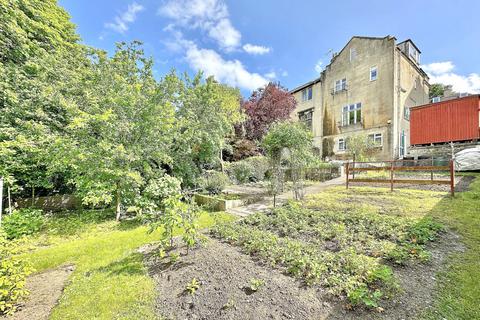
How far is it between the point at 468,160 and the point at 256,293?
14.5 metres

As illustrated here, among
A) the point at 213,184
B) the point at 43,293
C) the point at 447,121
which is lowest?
the point at 43,293

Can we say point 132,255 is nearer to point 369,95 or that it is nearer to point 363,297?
point 363,297

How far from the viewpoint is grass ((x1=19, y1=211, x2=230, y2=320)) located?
242 centimetres

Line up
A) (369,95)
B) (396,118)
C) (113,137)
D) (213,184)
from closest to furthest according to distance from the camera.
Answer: (113,137) → (213,184) → (396,118) → (369,95)

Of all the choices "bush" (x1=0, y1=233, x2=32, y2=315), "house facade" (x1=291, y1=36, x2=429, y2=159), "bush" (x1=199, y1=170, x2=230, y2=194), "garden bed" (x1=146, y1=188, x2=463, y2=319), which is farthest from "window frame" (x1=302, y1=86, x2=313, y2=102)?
"bush" (x1=0, y1=233, x2=32, y2=315)

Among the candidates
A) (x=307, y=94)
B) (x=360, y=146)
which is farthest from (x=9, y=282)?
(x=307, y=94)

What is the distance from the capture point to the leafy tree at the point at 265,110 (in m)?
16.3

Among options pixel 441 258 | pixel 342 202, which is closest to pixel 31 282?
pixel 441 258

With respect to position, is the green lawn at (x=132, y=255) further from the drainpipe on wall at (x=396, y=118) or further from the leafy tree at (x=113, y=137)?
the drainpipe on wall at (x=396, y=118)

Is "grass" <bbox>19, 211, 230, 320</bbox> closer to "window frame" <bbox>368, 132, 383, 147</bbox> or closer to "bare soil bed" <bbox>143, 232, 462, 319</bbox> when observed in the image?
"bare soil bed" <bbox>143, 232, 462, 319</bbox>

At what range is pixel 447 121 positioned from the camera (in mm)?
13656

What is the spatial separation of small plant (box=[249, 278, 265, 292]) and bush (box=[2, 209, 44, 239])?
6.81 m

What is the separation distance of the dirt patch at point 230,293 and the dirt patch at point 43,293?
49.0 inches

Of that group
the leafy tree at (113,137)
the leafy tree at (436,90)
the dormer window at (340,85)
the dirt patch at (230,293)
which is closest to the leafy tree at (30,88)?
the leafy tree at (113,137)
